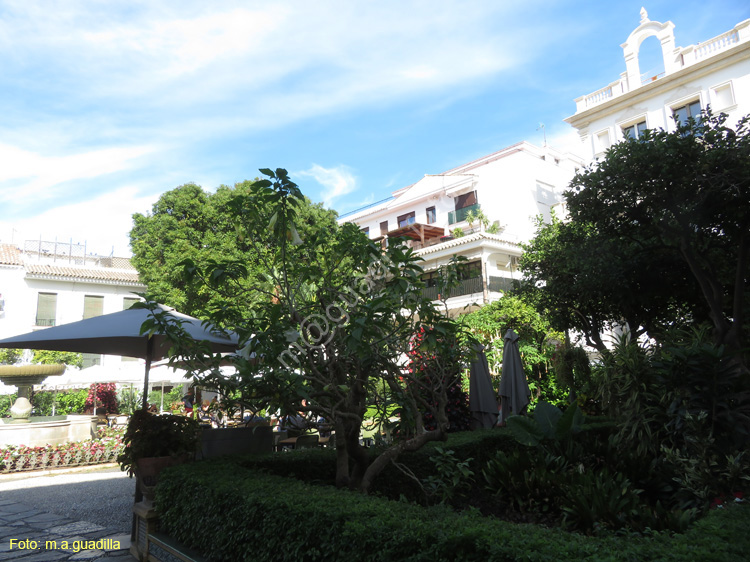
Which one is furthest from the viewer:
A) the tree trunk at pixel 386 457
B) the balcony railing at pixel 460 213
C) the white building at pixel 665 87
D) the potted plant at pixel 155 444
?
Answer: the balcony railing at pixel 460 213

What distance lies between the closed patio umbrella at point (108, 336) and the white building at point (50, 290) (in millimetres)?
23095

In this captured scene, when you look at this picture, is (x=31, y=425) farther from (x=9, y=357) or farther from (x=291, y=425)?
(x=9, y=357)

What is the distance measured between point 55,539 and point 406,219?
32.4 metres

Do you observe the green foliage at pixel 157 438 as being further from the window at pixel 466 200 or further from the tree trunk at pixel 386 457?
the window at pixel 466 200

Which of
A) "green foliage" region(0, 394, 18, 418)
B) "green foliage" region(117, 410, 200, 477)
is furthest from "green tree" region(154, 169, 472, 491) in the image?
"green foliage" region(0, 394, 18, 418)

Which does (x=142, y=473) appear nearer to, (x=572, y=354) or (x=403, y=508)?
(x=403, y=508)

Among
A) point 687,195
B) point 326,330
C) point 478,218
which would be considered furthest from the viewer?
point 478,218

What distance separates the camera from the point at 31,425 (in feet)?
41.8

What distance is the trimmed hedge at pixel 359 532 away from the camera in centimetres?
272

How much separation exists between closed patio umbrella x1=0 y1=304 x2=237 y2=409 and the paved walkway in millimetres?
1590

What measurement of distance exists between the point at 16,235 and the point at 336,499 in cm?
4104

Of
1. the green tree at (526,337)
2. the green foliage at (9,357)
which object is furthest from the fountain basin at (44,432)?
the green foliage at (9,357)

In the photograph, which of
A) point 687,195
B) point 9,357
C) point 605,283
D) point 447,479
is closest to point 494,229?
point 605,283

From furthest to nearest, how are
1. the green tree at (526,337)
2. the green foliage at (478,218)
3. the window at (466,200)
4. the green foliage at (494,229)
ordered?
the window at (466,200) < the green foliage at (478,218) < the green foliage at (494,229) < the green tree at (526,337)
